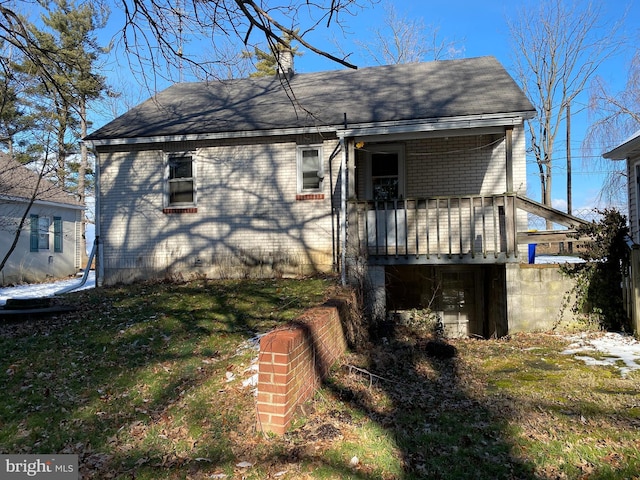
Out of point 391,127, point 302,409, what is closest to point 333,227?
point 391,127

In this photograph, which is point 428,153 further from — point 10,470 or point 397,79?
point 10,470

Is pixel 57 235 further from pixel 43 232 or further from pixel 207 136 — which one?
pixel 207 136

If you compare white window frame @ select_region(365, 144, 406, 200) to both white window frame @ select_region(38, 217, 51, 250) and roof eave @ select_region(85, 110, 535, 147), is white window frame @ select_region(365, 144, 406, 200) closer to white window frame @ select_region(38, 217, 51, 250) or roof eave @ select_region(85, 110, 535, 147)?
roof eave @ select_region(85, 110, 535, 147)

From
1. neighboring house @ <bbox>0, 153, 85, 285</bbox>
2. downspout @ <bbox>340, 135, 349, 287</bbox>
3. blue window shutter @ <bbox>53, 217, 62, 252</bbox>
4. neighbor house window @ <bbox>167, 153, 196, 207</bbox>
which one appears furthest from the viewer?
blue window shutter @ <bbox>53, 217, 62, 252</bbox>

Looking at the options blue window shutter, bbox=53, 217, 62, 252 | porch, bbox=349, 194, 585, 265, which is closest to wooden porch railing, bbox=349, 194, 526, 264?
porch, bbox=349, 194, 585, 265

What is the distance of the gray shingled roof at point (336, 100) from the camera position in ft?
32.1

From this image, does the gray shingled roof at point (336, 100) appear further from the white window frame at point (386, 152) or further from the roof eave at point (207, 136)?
the white window frame at point (386, 152)

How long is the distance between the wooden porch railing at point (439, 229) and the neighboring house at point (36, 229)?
37.7 feet

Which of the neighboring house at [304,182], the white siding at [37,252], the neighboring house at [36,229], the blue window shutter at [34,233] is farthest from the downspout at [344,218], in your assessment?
the blue window shutter at [34,233]

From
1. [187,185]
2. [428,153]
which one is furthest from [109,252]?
[428,153]

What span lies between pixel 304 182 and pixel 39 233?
13236mm

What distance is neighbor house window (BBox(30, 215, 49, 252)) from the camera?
17.6m

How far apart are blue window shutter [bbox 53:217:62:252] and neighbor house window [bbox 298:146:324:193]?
13.5 meters

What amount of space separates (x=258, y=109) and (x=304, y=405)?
905 centimetres
